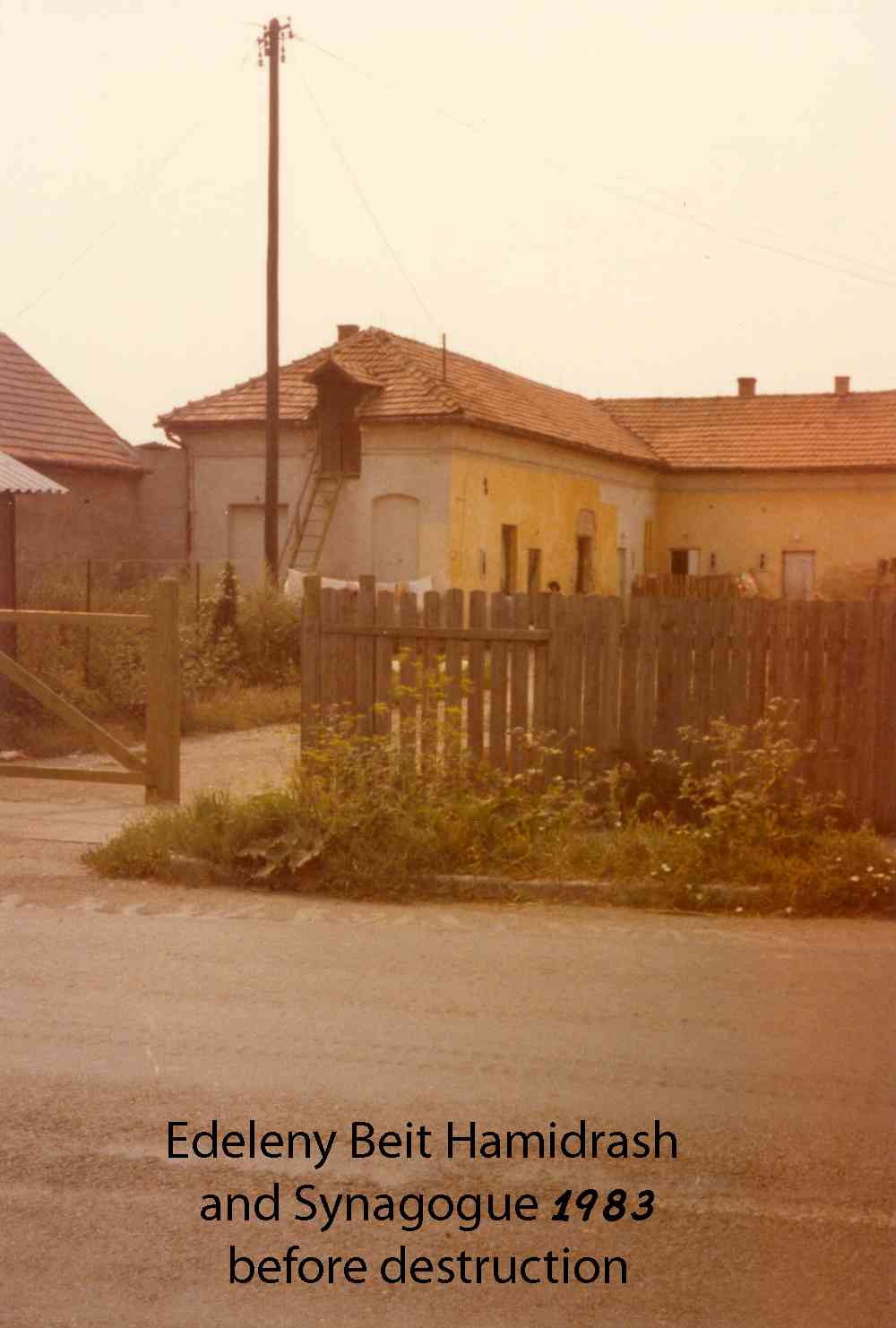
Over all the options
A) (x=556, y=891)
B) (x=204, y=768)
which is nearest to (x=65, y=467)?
(x=204, y=768)

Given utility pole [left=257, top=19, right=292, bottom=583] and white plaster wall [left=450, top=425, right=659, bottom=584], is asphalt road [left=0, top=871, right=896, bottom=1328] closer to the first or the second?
utility pole [left=257, top=19, right=292, bottom=583]

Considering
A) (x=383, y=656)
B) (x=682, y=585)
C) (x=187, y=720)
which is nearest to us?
(x=383, y=656)

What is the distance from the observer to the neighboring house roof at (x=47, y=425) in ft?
97.9

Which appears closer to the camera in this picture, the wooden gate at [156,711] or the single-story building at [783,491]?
the wooden gate at [156,711]

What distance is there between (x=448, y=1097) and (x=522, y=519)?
101 ft

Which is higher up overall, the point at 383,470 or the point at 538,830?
the point at 383,470

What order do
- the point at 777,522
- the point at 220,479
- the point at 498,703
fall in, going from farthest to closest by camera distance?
the point at 777,522, the point at 220,479, the point at 498,703

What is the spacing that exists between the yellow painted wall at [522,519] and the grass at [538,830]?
21.6 metres

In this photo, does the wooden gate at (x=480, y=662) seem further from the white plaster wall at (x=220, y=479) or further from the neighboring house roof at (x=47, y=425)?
the white plaster wall at (x=220, y=479)

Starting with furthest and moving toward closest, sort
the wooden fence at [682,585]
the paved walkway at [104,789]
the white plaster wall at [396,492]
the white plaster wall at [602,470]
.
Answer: the wooden fence at [682,585] → the white plaster wall at [602,470] → the white plaster wall at [396,492] → the paved walkway at [104,789]

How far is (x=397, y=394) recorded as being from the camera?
106ft

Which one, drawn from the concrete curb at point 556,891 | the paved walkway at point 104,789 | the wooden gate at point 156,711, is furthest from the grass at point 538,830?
the wooden gate at point 156,711

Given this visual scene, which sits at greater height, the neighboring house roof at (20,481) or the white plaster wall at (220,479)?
the white plaster wall at (220,479)

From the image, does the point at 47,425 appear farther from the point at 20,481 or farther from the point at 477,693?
the point at 477,693
